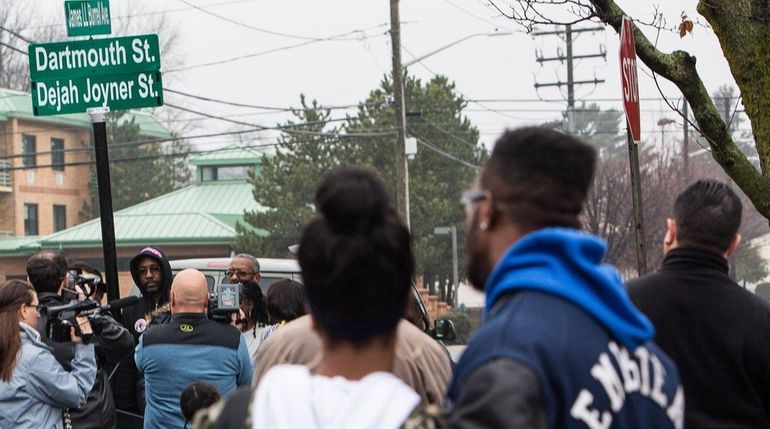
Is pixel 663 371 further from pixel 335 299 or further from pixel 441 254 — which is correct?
pixel 441 254

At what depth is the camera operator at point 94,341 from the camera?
693cm

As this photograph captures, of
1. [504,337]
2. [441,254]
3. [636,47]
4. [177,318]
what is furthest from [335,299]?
[441,254]

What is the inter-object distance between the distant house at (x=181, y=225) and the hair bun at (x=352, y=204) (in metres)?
47.7

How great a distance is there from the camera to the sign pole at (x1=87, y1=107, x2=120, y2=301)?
28.2 ft

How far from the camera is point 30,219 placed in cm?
6731

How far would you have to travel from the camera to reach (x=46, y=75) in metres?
8.80

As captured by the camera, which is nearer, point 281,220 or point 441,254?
point 281,220

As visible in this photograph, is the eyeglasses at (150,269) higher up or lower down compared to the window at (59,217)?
higher up

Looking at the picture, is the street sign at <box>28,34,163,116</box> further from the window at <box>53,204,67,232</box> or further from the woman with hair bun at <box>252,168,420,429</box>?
the window at <box>53,204,67,232</box>

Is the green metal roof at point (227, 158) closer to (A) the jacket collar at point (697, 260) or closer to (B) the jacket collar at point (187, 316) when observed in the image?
(B) the jacket collar at point (187, 316)

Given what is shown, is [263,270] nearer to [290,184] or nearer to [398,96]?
[398,96]

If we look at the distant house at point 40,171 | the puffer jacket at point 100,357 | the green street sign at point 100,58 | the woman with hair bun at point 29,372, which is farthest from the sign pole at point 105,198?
the distant house at point 40,171

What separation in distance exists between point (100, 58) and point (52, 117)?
5824 cm

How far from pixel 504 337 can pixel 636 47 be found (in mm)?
5261
